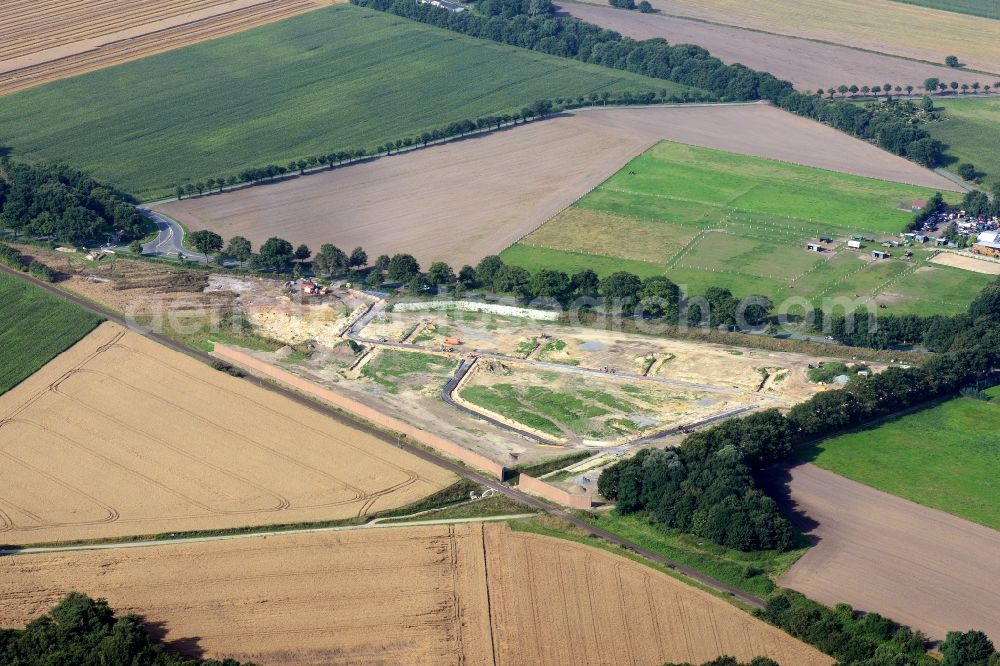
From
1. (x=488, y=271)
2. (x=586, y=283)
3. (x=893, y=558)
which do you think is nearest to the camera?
(x=893, y=558)

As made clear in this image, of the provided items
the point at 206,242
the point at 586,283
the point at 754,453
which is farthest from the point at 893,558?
the point at 206,242

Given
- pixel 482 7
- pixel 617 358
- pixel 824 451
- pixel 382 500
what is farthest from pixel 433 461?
pixel 482 7

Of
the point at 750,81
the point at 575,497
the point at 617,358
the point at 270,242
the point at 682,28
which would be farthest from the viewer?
the point at 682,28

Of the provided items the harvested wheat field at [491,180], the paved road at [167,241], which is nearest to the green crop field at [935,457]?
the harvested wheat field at [491,180]

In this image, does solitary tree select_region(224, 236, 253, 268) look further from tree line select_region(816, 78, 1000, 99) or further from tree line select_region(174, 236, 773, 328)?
tree line select_region(816, 78, 1000, 99)

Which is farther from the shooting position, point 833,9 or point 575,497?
point 833,9

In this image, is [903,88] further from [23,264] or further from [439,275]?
[23,264]

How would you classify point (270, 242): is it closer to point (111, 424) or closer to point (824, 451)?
point (111, 424)
